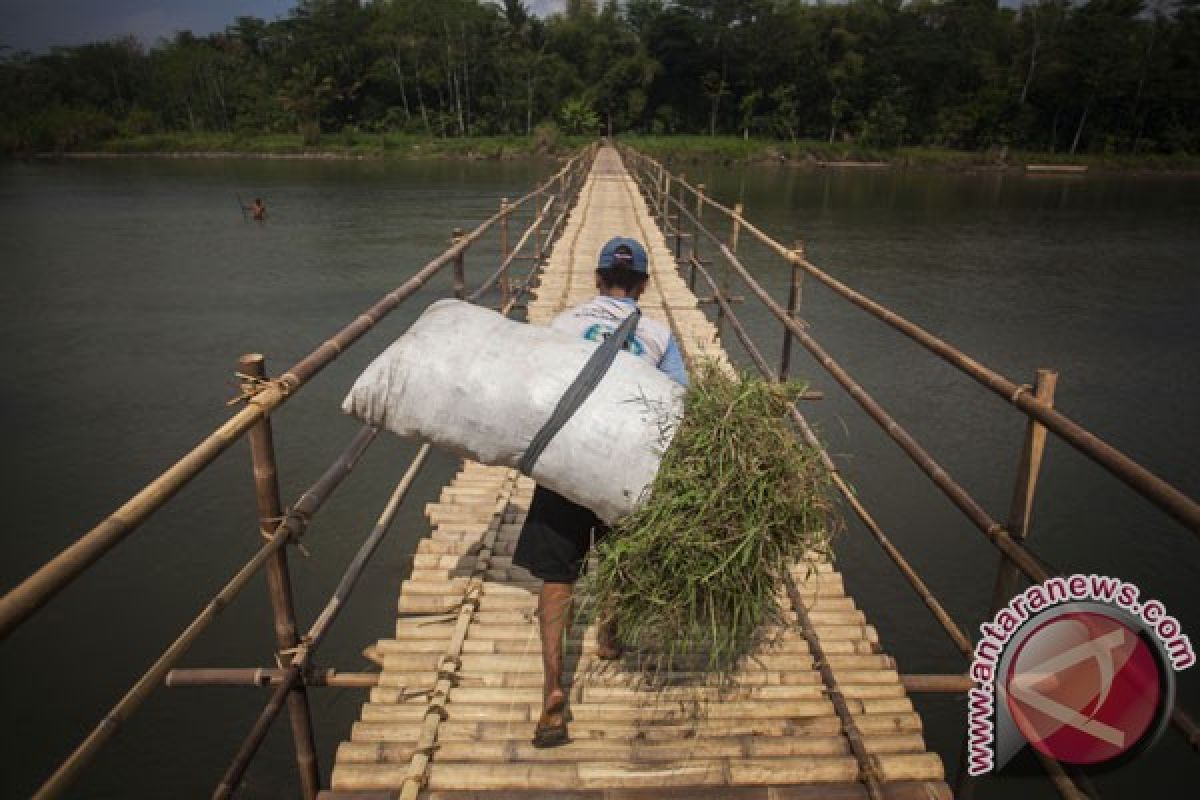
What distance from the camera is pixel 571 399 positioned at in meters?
1.85

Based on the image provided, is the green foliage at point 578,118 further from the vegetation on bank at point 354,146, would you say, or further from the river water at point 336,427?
the river water at point 336,427

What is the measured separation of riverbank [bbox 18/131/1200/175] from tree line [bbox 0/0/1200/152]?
2367 mm

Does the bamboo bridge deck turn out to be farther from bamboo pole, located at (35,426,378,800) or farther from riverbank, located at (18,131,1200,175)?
riverbank, located at (18,131,1200,175)

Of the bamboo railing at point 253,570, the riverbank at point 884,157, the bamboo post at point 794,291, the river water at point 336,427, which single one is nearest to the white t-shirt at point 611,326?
the bamboo railing at point 253,570

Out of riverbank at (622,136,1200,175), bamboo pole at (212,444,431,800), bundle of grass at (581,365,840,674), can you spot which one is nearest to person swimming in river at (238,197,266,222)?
bamboo pole at (212,444,431,800)

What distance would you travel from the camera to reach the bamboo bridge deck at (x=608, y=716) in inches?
82.0

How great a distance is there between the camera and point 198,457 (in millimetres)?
1632

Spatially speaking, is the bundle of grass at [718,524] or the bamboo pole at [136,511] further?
the bundle of grass at [718,524]

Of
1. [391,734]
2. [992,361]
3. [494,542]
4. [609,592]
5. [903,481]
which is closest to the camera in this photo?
[609,592]

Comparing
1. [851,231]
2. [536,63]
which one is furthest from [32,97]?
[851,231]

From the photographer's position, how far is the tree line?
146 feet

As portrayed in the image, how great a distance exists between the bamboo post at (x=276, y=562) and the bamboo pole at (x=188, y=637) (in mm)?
47

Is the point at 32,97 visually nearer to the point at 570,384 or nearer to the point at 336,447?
the point at 336,447

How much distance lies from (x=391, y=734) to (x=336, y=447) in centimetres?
567
